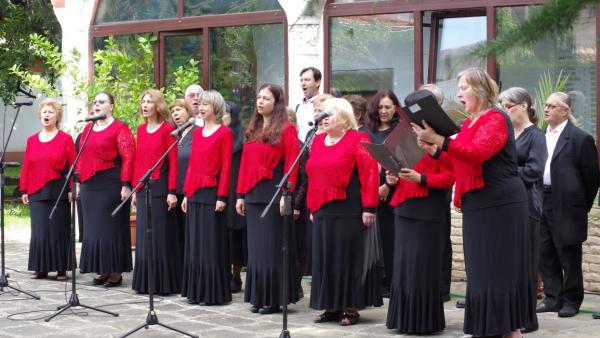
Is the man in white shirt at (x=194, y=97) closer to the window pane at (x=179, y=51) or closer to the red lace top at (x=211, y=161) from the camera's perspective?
the red lace top at (x=211, y=161)

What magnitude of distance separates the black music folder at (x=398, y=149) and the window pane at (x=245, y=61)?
5.67 m

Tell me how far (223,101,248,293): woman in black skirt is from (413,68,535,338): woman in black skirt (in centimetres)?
341

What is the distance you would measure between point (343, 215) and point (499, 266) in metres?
1.75

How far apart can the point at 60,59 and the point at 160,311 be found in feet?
20.8

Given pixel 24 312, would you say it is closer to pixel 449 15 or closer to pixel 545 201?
pixel 545 201

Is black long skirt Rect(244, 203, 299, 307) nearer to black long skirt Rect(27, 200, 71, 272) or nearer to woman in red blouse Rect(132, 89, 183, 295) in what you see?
woman in red blouse Rect(132, 89, 183, 295)

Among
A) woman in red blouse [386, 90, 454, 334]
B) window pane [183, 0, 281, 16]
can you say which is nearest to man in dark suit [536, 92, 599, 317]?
woman in red blouse [386, 90, 454, 334]

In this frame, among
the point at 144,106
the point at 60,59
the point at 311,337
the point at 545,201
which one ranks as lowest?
the point at 311,337

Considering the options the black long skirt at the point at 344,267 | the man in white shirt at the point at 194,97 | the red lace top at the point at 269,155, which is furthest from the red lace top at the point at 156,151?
the black long skirt at the point at 344,267

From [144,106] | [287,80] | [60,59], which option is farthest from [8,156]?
[144,106]

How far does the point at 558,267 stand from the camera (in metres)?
8.35

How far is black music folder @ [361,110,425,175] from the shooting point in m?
6.64

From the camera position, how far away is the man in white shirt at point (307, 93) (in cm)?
976

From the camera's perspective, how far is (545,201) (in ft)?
27.6
